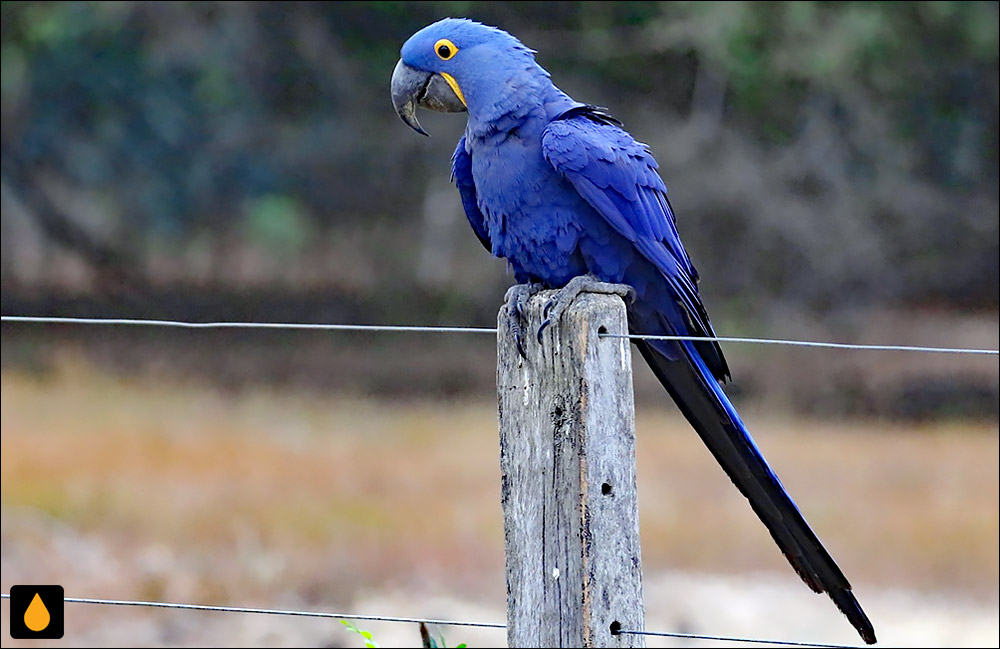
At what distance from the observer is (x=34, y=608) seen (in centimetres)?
174

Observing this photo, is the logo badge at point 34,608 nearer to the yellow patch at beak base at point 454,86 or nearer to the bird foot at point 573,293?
the bird foot at point 573,293

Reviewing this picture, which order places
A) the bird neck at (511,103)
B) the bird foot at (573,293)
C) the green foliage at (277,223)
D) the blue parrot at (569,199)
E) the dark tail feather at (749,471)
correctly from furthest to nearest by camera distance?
the green foliage at (277,223), the bird neck at (511,103), the blue parrot at (569,199), the dark tail feather at (749,471), the bird foot at (573,293)

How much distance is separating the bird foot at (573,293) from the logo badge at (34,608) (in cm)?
90

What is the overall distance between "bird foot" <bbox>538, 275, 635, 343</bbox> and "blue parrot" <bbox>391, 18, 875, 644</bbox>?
0.02m

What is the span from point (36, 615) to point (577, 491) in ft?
2.99

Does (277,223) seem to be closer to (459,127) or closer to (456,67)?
(459,127)

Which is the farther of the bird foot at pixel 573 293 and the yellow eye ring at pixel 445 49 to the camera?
the yellow eye ring at pixel 445 49

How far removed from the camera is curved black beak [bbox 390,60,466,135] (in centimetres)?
252

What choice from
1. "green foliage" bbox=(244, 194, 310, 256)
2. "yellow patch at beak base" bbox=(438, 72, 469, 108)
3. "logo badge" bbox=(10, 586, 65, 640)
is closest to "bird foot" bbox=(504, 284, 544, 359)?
"yellow patch at beak base" bbox=(438, 72, 469, 108)

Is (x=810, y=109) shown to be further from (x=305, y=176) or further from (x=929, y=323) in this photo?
(x=305, y=176)

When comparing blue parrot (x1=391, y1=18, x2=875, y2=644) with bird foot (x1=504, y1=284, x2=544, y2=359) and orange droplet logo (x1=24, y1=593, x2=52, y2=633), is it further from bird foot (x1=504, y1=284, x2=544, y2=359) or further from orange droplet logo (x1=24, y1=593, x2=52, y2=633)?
orange droplet logo (x1=24, y1=593, x2=52, y2=633)

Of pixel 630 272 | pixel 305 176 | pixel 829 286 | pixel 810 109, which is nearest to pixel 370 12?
pixel 305 176

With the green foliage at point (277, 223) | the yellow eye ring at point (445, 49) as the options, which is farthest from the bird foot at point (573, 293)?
the green foliage at point (277, 223)

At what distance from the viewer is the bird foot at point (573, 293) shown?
1684 mm
